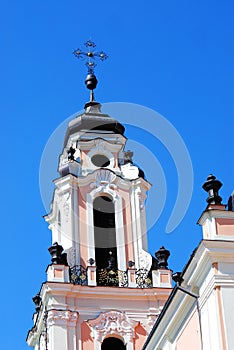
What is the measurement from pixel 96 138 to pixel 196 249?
16570mm

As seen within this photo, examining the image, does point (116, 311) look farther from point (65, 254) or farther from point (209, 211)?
point (209, 211)

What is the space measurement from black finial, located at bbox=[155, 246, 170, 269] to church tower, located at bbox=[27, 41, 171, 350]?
33 millimetres

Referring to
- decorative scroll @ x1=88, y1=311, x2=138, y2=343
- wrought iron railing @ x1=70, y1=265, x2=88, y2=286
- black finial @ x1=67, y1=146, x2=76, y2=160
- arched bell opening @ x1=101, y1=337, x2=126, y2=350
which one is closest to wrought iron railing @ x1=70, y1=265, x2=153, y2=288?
wrought iron railing @ x1=70, y1=265, x2=88, y2=286

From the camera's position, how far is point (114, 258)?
34.8 m

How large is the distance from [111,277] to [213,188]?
12.5 m

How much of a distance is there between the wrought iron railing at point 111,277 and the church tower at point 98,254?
0.11ft

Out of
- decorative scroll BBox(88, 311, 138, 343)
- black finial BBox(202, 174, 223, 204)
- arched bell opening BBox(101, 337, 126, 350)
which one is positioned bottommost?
black finial BBox(202, 174, 223, 204)

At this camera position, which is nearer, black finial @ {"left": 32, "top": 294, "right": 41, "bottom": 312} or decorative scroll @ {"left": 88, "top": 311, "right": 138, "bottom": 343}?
decorative scroll @ {"left": 88, "top": 311, "right": 138, "bottom": 343}

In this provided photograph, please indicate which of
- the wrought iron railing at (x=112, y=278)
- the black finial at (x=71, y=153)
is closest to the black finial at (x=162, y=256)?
the wrought iron railing at (x=112, y=278)

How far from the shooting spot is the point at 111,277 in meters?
33.8

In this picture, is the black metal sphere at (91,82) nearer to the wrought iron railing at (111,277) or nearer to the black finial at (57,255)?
the black finial at (57,255)

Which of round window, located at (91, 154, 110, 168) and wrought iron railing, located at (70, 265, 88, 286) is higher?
round window, located at (91, 154, 110, 168)

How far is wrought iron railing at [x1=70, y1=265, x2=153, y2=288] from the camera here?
3334 cm

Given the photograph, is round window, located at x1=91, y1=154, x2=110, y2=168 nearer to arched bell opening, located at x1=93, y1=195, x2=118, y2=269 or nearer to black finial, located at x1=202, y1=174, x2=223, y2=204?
arched bell opening, located at x1=93, y1=195, x2=118, y2=269
